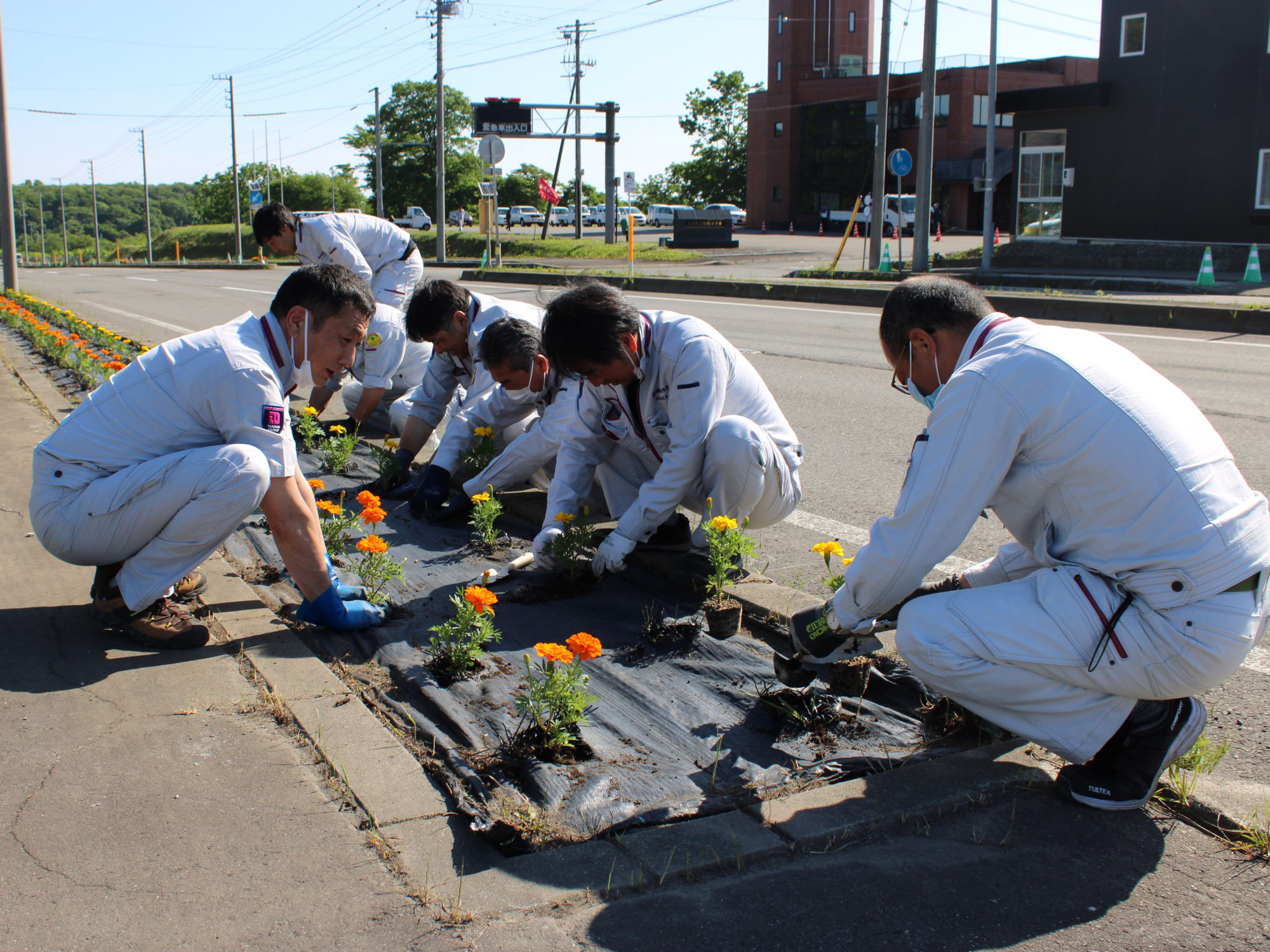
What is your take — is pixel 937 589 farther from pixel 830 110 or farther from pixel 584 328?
pixel 830 110

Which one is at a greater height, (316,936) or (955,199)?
(955,199)

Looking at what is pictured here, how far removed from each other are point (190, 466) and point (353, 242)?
4364 mm

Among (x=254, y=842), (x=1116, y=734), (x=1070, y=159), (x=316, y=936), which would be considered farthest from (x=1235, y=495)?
(x=1070, y=159)

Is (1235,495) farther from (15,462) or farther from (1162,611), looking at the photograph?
(15,462)

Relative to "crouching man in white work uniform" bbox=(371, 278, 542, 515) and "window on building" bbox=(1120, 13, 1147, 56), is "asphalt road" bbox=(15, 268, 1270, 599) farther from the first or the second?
"window on building" bbox=(1120, 13, 1147, 56)

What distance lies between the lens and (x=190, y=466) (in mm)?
3463

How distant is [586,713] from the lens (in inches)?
121

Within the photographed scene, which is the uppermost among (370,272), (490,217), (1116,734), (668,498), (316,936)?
(490,217)

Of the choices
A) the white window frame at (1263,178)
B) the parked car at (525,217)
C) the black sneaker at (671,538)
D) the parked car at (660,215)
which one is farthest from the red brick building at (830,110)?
the black sneaker at (671,538)

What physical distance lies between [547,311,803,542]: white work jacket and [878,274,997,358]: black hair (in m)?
1.16

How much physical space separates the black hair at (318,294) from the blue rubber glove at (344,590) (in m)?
0.86

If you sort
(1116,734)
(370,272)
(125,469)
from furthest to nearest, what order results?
(370,272), (125,469), (1116,734)

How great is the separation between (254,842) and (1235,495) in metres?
2.36

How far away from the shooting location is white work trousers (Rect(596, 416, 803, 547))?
3873mm
